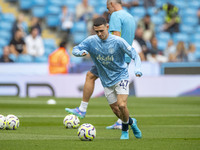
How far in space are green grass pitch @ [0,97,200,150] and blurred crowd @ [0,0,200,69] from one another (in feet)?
21.9

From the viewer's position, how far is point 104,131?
940 cm

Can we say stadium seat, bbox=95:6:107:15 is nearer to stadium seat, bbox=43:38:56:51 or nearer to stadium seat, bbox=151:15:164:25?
stadium seat, bbox=151:15:164:25

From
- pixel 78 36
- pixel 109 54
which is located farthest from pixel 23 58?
pixel 109 54

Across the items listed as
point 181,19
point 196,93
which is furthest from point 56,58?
point 181,19

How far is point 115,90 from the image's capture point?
8.46m

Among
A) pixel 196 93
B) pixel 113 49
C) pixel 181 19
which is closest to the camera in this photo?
pixel 113 49

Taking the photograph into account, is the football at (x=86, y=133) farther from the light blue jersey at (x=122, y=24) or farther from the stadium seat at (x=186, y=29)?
the stadium seat at (x=186, y=29)

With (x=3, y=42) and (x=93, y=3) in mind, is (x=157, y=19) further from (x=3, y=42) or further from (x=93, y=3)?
(x=3, y=42)

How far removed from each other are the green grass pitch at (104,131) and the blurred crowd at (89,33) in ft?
21.9

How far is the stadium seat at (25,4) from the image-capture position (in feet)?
82.3

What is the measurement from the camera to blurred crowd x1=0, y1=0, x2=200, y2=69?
21.4 m

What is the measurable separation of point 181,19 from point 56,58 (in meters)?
10.9

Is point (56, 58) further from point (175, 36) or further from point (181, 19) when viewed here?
point (181, 19)

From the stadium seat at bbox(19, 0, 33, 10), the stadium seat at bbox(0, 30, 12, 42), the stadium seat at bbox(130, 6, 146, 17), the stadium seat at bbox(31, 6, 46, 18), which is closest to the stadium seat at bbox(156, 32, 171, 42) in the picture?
the stadium seat at bbox(130, 6, 146, 17)
